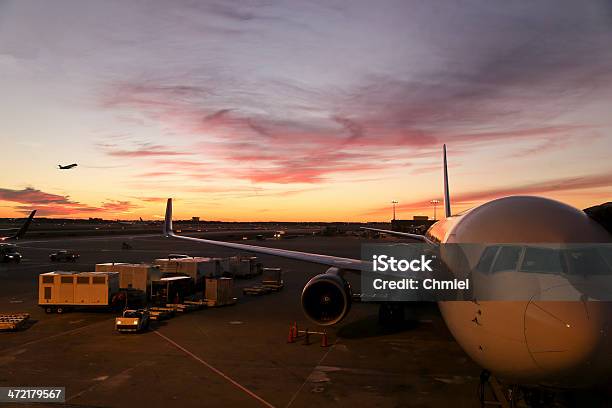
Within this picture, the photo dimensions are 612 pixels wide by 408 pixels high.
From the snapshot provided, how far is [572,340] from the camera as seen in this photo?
6.02m

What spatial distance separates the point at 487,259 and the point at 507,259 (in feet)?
1.27

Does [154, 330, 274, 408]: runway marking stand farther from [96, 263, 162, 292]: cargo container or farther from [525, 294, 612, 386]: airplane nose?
[96, 263, 162, 292]: cargo container

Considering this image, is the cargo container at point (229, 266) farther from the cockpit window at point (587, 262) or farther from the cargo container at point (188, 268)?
the cockpit window at point (587, 262)

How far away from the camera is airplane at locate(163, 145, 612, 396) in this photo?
604 cm

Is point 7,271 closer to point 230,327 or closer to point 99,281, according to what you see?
point 99,281

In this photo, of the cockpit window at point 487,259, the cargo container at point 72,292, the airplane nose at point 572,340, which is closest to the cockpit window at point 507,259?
the cockpit window at point 487,259

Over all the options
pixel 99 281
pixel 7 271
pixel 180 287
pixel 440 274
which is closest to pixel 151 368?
pixel 440 274

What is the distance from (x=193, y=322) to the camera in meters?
18.6


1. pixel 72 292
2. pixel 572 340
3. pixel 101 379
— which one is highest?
pixel 572 340

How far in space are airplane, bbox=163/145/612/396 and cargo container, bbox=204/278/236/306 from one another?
15.2 meters

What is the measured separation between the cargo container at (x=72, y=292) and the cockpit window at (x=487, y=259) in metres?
17.9

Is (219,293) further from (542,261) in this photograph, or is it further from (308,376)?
(542,261)

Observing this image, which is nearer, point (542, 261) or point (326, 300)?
point (542, 261)

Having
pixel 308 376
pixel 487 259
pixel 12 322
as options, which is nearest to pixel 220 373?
pixel 308 376
